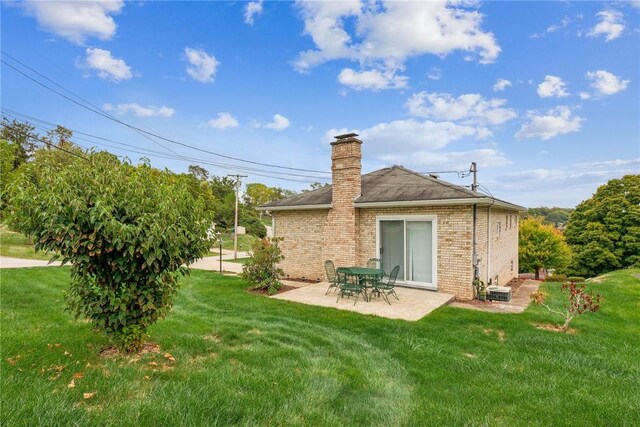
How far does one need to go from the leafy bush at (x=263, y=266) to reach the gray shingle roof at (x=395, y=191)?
93.6 inches

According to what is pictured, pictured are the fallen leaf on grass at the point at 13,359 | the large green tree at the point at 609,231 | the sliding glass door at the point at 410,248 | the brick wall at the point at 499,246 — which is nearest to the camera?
the fallen leaf on grass at the point at 13,359

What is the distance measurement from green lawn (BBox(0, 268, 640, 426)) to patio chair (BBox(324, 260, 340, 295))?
2.04 m

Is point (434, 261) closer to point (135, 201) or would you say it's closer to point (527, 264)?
point (135, 201)

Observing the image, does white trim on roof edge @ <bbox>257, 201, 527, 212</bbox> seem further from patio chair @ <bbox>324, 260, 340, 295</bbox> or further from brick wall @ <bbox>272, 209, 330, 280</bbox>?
patio chair @ <bbox>324, 260, 340, 295</bbox>

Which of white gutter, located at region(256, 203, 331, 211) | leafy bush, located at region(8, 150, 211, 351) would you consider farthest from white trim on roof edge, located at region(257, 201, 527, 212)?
leafy bush, located at region(8, 150, 211, 351)

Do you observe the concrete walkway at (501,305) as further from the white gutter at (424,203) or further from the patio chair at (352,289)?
the white gutter at (424,203)

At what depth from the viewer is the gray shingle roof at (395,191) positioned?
29.6 feet

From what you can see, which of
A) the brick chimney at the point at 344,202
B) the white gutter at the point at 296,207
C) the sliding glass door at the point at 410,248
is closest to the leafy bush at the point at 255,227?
the white gutter at the point at 296,207

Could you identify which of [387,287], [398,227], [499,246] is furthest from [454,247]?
[499,246]

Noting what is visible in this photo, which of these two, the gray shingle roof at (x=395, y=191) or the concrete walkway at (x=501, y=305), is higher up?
the gray shingle roof at (x=395, y=191)

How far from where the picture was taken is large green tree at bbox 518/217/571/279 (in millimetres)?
17078

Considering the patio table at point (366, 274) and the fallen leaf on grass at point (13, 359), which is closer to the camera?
the fallen leaf on grass at point (13, 359)

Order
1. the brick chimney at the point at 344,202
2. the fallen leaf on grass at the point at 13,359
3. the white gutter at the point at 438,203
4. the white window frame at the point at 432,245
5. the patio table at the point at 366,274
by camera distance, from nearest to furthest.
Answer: the fallen leaf on grass at the point at 13,359, the patio table at the point at 366,274, the white gutter at the point at 438,203, the white window frame at the point at 432,245, the brick chimney at the point at 344,202

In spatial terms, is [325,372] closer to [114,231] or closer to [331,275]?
[114,231]
